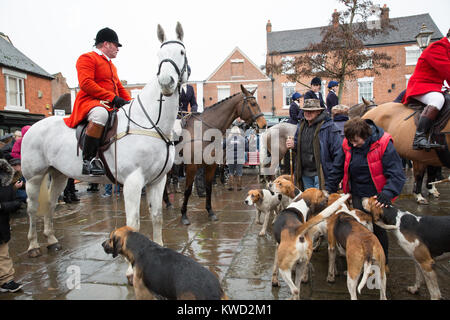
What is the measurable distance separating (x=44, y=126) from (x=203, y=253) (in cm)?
293

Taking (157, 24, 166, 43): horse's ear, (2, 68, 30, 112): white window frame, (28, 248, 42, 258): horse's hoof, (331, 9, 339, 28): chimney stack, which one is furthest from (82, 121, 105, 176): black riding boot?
(2, 68, 30, 112): white window frame

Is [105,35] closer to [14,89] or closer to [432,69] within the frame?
[432,69]

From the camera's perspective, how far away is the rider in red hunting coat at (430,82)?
4340mm

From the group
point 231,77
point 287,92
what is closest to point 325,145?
point 287,92

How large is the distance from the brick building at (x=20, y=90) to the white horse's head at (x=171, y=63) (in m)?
16.6

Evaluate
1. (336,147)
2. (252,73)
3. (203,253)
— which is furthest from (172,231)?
(252,73)

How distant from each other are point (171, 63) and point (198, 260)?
2.47m

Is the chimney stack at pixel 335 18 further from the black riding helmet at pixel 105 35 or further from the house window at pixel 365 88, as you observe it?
the black riding helmet at pixel 105 35

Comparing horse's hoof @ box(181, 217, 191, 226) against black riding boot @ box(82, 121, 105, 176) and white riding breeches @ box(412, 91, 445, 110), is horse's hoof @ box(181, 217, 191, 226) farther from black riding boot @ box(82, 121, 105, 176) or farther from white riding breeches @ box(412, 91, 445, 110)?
white riding breeches @ box(412, 91, 445, 110)

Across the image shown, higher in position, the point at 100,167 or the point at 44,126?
the point at 44,126

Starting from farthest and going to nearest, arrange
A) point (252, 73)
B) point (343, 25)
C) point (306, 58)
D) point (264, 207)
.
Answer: point (252, 73), point (306, 58), point (343, 25), point (264, 207)

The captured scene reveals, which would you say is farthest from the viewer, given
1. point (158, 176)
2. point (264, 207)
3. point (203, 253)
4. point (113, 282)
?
point (264, 207)
